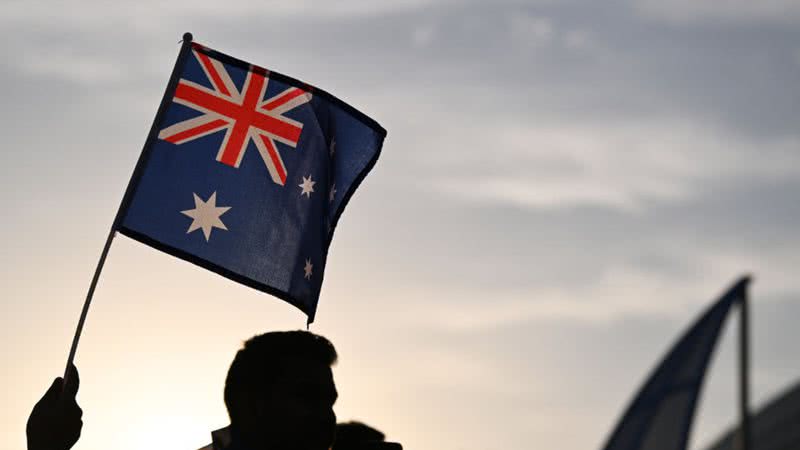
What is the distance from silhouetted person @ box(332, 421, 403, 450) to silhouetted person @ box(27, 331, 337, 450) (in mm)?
506

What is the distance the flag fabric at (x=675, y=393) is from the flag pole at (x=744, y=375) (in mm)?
782

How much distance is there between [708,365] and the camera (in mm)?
11672

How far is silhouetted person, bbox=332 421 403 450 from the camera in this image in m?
6.07

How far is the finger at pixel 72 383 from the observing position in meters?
5.41

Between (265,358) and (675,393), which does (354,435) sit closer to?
(265,358)

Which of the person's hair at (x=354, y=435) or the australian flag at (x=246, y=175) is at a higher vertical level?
the australian flag at (x=246, y=175)

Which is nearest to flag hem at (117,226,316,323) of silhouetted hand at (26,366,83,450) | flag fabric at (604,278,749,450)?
silhouetted hand at (26,366,83,450)

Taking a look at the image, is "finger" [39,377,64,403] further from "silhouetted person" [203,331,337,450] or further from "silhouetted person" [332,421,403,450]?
"silhouetted person" [332,421,403,450]

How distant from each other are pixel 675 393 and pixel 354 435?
5.48 metres

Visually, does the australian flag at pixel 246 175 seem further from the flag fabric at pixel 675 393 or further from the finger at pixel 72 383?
the flag fabric at pixel 675 393

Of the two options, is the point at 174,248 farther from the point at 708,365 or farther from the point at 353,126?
the point at 708,365

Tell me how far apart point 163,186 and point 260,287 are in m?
0.65

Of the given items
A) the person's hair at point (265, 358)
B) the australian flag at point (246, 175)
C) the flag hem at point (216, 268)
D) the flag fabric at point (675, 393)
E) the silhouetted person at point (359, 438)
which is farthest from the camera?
the flag fabric at point (675, 393)

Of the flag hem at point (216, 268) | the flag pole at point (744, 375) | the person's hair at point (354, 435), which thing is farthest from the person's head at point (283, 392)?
the flag pole at point (744, 375)
